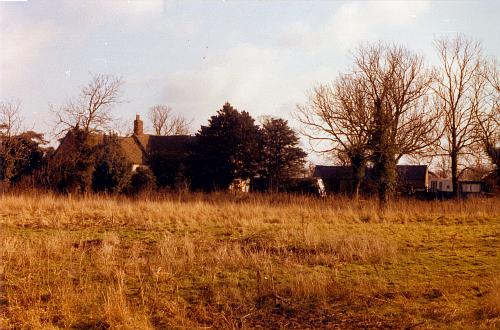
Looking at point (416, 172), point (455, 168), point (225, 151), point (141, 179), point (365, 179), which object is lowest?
point (141, 179)

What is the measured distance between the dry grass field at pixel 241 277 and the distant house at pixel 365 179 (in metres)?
16.0

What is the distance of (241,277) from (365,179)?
988 inches

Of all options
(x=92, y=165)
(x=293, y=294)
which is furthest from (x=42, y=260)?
(x=92, y=165)

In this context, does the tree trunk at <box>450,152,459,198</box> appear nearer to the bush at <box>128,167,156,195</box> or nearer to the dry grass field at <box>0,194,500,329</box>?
the bush at <box>128,167,156,195</box>

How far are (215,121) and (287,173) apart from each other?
726 centimetres

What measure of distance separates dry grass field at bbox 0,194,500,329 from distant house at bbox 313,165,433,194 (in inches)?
630

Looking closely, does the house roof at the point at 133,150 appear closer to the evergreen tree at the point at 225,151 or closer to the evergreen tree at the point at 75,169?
the evergreen tree at the point at 225,151

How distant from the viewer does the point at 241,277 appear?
7836mm

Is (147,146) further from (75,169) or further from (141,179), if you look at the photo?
(75,169)

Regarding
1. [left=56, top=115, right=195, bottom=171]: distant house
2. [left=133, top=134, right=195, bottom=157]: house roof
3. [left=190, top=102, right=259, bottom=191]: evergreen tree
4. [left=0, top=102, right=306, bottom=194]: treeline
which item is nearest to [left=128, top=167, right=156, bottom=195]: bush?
[left=0, top=102, right=306, bottom=194]: treeline

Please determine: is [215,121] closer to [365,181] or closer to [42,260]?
[365,181]

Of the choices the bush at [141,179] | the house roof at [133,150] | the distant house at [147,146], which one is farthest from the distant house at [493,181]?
the house roof at [133,150]

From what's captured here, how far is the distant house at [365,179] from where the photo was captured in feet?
103

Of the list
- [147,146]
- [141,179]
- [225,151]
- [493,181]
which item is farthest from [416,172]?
[141,179]
